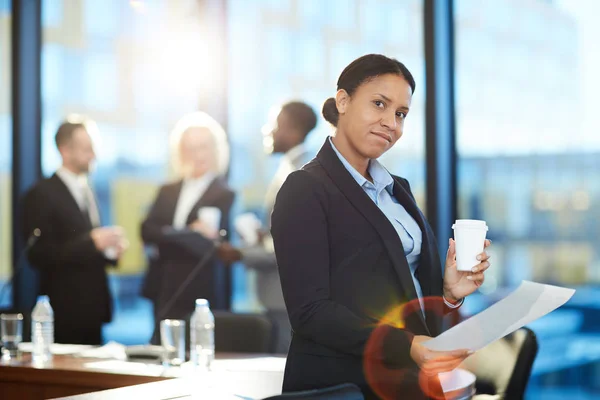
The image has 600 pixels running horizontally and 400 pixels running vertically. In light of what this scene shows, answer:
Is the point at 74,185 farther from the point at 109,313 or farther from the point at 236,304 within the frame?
the point at 236,304

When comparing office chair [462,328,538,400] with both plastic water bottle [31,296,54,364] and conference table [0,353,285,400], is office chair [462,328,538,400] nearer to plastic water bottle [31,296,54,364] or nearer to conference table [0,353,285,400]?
conference table [0,353,285,400]

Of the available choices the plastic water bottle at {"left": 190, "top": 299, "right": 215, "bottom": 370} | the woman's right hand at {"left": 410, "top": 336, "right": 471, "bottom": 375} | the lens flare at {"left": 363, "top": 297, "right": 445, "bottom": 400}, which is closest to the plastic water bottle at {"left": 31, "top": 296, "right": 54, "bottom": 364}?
the plastic water bottle at {"left": 190, "top": 299, "right": 215, "bottom": 370}

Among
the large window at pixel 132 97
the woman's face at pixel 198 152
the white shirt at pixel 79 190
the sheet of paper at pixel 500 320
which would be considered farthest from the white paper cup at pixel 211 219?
the sheet of paper at pixel 500 320

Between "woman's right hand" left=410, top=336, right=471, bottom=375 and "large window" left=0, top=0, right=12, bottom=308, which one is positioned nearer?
"woman's right hand" left=410, top=336, right=471, bottom=375

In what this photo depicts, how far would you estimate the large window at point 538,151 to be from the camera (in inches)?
165

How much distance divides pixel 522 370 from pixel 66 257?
2492 mm

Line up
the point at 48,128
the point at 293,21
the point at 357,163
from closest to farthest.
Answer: the point at 357,163, the point at 293,21, the point at 48,128

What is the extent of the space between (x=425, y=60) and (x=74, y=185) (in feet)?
6.84

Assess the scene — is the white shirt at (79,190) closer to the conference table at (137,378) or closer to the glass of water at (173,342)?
the conference table at (137,378)

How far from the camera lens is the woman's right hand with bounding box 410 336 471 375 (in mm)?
1764

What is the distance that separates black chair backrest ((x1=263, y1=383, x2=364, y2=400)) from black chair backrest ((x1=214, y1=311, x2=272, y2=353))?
179 cm

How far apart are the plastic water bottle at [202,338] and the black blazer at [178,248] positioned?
3.94 ft

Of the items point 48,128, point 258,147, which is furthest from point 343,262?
point 48,128

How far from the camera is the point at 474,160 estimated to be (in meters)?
4.52
